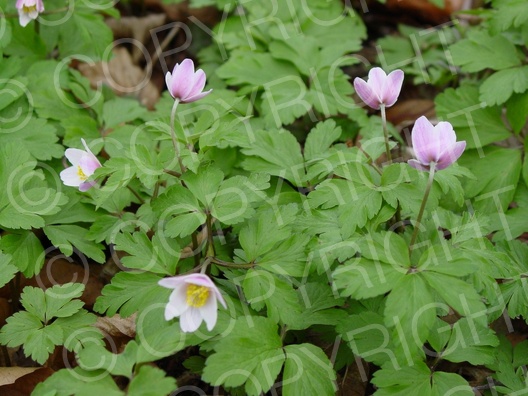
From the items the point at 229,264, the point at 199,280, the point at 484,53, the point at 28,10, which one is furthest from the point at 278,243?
the point at 28,10

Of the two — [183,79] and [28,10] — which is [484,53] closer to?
[183,79]

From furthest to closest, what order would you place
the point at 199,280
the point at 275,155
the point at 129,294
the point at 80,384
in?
the point at 275,155, the point at 129,294, the point at 80,384, the point at 199,280

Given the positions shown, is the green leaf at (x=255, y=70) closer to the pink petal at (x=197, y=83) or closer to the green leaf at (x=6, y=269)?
the pink petal at (x=197, y=83)

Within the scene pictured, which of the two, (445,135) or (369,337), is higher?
(445,135)

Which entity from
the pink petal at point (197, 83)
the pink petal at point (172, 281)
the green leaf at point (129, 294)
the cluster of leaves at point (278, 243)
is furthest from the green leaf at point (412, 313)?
the pink petal at point (197, 83)

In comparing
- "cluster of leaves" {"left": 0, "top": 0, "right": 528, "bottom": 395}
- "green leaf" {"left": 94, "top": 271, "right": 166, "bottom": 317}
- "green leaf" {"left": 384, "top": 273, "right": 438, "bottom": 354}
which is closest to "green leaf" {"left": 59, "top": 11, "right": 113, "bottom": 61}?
"cluster of leaves" {"left": 0, "top": 0, "right": 528, "bottom": 395}

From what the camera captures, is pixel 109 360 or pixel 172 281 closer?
pixel 172 281

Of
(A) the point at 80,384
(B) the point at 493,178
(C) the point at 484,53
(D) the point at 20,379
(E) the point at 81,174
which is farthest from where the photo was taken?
(C) the point at 484,53
